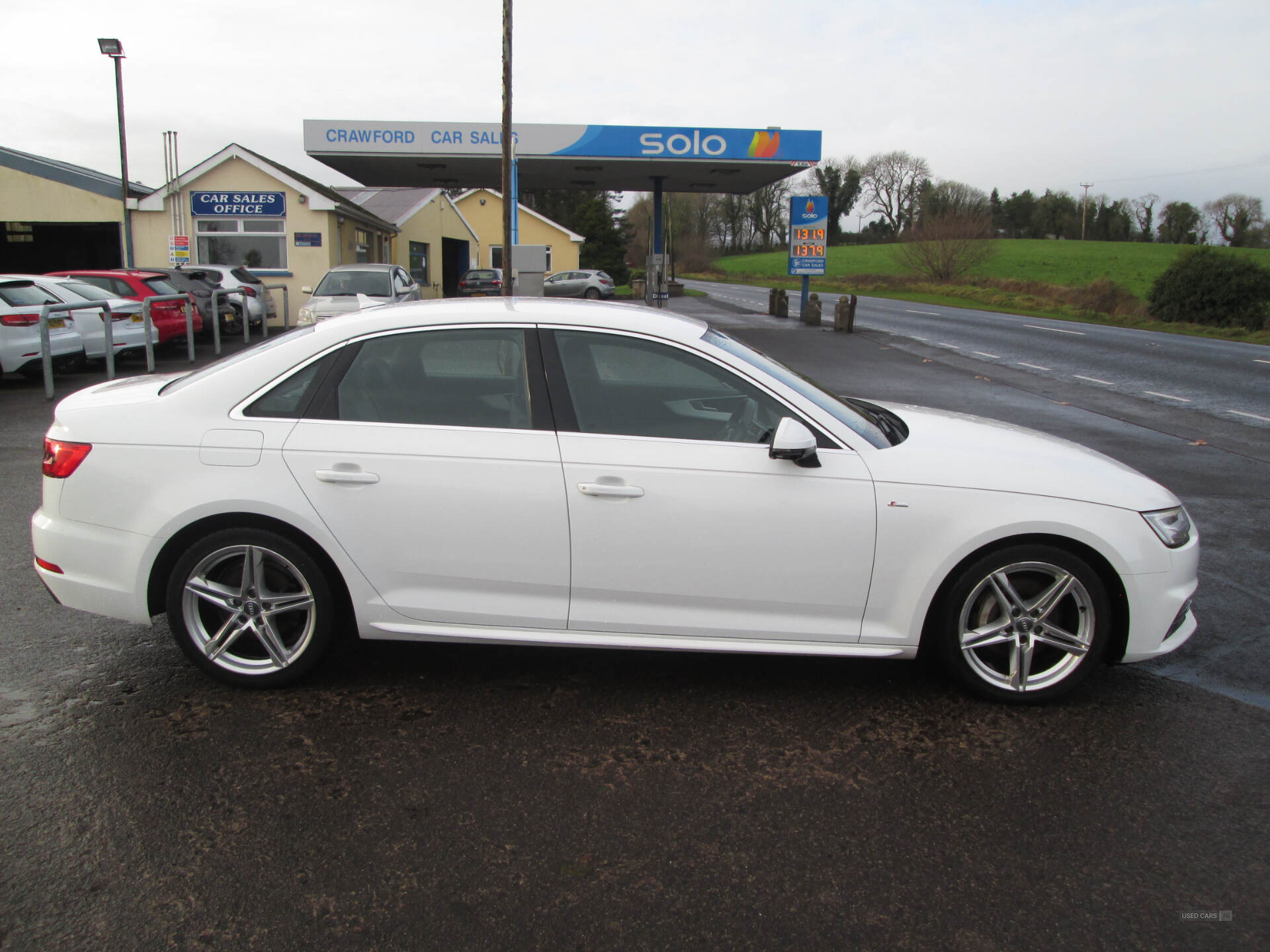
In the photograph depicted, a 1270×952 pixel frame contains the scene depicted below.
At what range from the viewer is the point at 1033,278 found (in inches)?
2403

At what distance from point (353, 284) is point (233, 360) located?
17.1m

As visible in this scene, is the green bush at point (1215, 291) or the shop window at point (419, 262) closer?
the green bush at point (1215, 291)

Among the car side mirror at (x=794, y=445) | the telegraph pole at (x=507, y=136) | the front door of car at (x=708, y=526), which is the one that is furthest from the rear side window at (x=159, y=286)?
the car side mirror at (x=794, y=445)

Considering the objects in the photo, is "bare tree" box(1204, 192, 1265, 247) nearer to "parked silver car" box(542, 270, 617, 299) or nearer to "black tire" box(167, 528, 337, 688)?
"parked silver car" box(542, 270, 617, 299)

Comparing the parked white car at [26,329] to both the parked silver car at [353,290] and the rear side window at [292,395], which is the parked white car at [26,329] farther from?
the rear side window at [292,395]

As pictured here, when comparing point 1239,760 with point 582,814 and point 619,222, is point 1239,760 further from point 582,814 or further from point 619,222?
point 619,222

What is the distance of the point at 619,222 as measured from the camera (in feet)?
275

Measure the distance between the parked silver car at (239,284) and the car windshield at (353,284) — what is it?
115 inches

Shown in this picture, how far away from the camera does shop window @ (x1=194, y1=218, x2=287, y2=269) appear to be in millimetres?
28109

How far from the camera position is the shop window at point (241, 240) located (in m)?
28.1

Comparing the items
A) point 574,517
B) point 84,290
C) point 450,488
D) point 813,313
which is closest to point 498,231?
point 813,313

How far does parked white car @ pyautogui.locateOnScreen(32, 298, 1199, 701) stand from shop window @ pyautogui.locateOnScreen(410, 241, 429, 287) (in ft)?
131

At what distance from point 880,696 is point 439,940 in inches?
85.2

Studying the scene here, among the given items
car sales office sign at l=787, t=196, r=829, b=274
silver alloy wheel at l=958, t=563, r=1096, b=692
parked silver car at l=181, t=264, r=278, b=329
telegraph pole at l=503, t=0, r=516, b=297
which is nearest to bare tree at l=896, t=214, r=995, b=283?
car sales office sign at l=787, t=196, r=829, b=274
